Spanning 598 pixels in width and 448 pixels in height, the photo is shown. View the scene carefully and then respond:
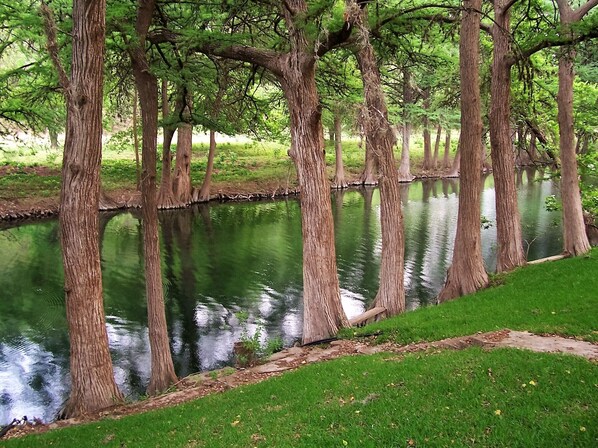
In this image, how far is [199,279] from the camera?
1772 cm

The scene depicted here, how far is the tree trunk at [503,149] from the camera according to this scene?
41.3 feet

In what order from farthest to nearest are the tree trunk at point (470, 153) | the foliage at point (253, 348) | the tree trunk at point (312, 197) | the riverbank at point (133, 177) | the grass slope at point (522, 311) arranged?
the riverbank at point (133, 177), the tree trunk at point (470, 153), the foliage at point (253, 348), the tree trunk at point (312, 197), the grass slope at point (522, 311)

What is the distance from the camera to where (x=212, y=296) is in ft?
52.3

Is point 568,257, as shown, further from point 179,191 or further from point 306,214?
point 179,191

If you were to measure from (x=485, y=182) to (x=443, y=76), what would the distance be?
88.0ft

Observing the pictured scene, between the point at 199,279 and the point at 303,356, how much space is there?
9333 millimetres

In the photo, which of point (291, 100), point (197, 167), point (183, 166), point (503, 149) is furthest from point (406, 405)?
point (197, 167)

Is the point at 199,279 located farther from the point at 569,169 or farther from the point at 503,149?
the point at 569,169

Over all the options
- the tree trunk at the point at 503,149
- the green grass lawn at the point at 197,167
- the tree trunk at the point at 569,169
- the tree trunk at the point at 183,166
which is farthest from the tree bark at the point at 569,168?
the tree trunk at the point at 183,166

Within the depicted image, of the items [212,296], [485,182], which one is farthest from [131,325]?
[485,182]

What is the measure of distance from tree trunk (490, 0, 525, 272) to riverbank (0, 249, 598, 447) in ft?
14.4

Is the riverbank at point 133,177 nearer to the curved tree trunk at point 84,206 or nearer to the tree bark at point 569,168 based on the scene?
the tree bark at point 569,168

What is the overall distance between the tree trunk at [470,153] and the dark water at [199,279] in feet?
10.3

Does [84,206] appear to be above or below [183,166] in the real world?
below
